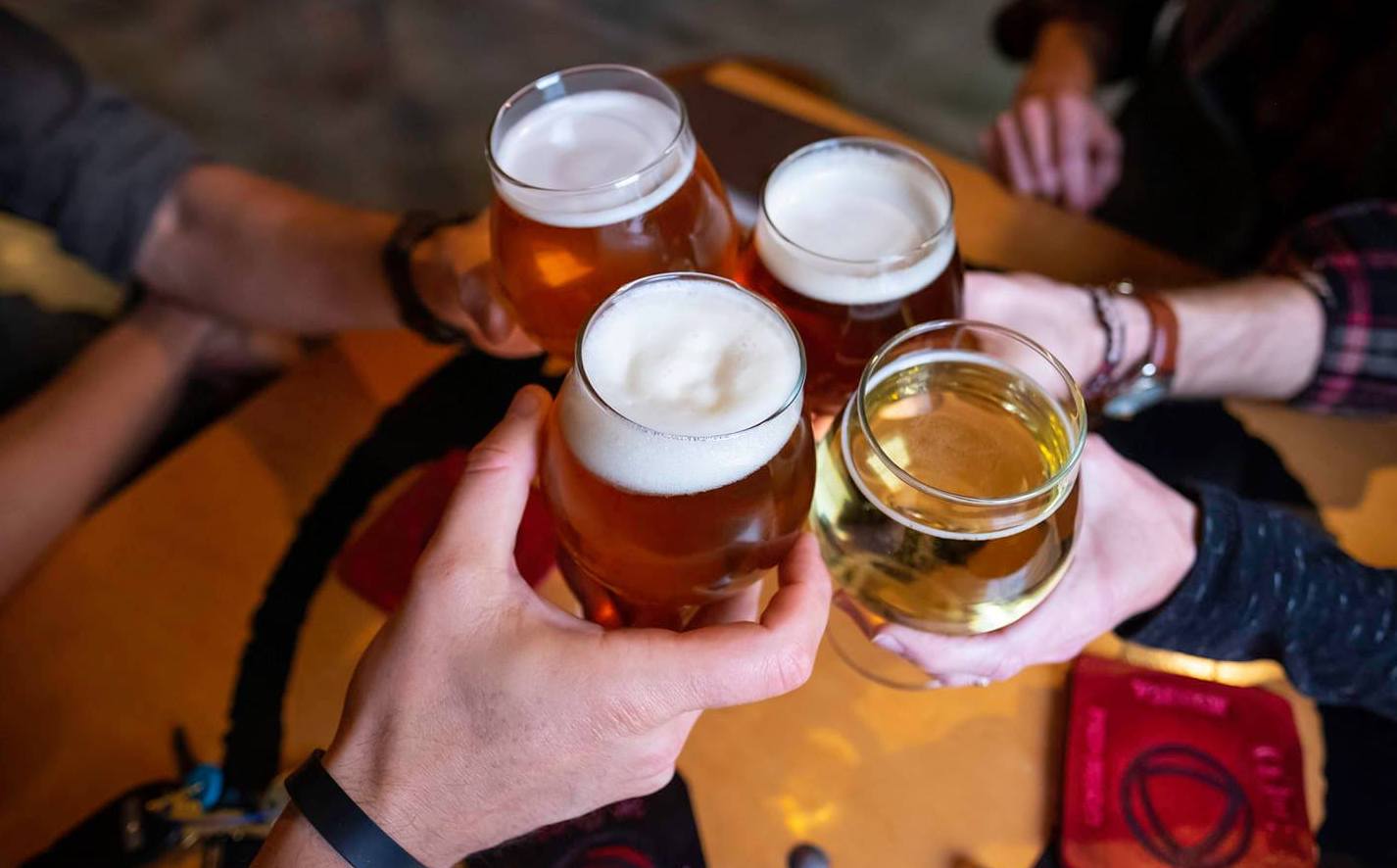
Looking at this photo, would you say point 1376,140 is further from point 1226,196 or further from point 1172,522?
point 1172,522

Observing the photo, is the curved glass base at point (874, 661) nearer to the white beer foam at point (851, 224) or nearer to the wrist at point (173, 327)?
the white beer foam at point (851, 224)

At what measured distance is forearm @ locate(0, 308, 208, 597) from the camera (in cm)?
112

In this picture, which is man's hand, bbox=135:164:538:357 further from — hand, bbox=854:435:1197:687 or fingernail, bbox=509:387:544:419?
hand, bbox=854:435:1197:687

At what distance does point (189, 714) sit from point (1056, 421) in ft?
3.04

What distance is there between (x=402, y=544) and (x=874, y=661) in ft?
1.85

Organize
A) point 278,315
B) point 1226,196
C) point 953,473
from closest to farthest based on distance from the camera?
point 953,473, point 278,315, point 1226,196

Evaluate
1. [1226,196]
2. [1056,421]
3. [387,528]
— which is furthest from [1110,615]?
[1226,196]

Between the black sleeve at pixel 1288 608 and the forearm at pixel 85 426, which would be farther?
the forearm at pixel 85 426

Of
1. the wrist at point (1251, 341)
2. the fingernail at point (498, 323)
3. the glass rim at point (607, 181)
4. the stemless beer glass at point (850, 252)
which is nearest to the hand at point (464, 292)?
the fingernail at point (498, 323)

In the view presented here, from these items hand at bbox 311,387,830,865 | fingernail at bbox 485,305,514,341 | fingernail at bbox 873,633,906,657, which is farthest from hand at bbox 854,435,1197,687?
fingernail at bbox 485,305,514,341

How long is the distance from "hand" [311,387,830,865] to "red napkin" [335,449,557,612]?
31 cm

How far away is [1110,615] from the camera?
3.02 ft

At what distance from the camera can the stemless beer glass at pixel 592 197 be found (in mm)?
757

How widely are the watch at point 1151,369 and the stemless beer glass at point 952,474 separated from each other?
526 mm
